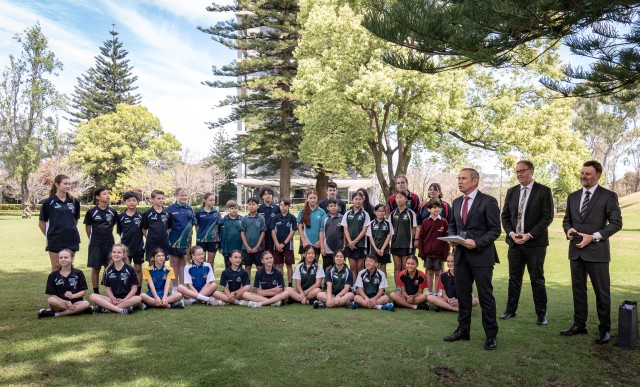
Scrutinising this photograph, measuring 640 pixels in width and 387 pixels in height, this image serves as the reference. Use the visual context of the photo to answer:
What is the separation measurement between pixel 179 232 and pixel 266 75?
63.6 ft

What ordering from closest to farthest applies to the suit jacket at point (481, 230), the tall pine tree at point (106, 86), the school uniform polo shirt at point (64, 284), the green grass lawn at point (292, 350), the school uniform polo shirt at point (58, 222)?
the green grass lawn at point (292, 350) → the suit jacket at point (481, 230) → the school uniform polo shirt at point (64, 284) → the school uniform polo shirt at point (58, 222) → the tall pine tree at point (106, 86)

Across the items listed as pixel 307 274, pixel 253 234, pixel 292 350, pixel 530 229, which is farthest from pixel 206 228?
pixel 530 229

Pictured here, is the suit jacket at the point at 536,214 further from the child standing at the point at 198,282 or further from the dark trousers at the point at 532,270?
the child standing at the point at 198,282

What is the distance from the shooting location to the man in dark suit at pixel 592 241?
4.92 meters

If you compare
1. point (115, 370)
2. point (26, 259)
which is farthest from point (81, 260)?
point (115, 370)

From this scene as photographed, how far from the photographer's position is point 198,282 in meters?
6.96

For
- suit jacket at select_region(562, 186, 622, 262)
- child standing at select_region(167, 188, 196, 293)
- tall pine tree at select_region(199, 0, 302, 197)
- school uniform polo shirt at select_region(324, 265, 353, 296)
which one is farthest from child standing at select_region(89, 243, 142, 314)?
tall pine tree at select_region(199, 0, 302, 197)

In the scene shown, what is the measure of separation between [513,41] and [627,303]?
9.81 feet

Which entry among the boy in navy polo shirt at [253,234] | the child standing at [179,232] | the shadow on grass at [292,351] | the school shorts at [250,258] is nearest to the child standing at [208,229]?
the child standing at [179,232]

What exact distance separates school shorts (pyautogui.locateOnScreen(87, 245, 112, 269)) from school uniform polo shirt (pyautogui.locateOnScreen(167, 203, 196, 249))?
3.03ft

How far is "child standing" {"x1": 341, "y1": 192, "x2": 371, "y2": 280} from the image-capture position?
737 cm

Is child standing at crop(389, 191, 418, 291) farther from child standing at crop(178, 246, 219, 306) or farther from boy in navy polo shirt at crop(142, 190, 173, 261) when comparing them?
boy in navy polo shirt at crop(142, 190, 173, 261)

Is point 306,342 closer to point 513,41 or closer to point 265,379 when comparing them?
point 265,379

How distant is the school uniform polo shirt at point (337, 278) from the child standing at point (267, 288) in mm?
667
